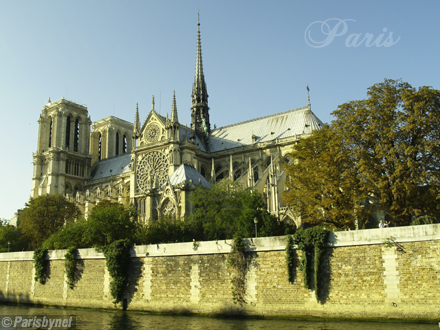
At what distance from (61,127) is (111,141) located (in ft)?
39.8

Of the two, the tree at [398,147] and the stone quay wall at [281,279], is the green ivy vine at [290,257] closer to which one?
the stone quay wall at [281,279]

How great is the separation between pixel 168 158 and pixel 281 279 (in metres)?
36.2

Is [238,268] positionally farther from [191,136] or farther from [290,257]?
[191,136]

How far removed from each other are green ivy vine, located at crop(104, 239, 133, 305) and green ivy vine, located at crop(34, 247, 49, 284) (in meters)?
6.89

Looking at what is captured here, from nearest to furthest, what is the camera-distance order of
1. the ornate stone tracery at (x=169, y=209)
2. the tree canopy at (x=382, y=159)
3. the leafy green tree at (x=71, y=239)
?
the tree canopy at (x=382, y=159)
the leafy green tree at (x=71, y=239)
the ornate stone tracery at (x=169, y=209)

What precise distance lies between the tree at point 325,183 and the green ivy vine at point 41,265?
16902mm

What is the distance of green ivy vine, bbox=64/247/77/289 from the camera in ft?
102

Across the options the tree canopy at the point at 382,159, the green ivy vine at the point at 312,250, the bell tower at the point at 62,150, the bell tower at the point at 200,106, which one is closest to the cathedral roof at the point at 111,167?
the bell tower at the point at 62,150

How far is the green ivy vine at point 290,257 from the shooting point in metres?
23.1

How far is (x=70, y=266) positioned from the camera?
1230 inches

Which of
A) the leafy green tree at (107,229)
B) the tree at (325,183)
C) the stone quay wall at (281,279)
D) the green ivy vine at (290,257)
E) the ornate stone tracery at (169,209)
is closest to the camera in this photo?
the stone quay wall at (281,279)

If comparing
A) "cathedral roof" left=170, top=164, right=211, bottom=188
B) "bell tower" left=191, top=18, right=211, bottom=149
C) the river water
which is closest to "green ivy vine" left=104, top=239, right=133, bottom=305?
the river water

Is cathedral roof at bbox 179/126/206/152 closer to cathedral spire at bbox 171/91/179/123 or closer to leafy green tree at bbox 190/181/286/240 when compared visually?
cathedral spire at bbox 171/91/179/123

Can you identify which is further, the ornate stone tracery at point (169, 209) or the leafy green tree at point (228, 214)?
the ornate stone tracery at point (169, 209)
